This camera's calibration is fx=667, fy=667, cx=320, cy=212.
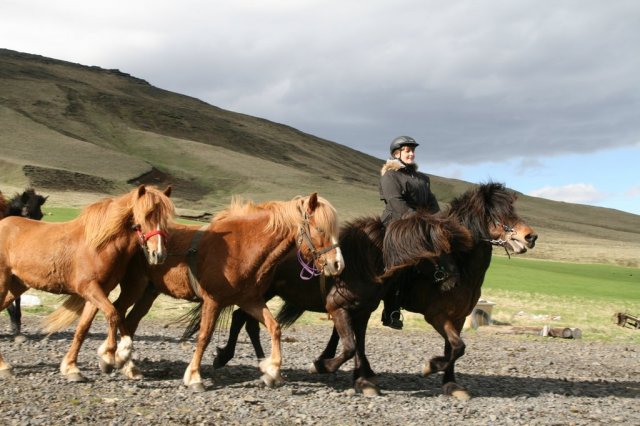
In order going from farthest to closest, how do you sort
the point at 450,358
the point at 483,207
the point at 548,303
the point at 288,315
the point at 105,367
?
the point at 548,303, the point at 288,315, the point at 483,207, the point at 450,358, the point at 105,367

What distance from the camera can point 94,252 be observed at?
806 cm

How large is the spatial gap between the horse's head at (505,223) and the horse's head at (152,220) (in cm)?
407

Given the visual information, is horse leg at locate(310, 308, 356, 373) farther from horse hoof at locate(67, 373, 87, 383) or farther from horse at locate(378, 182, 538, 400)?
horse hoof at locate(67, 373, 87, 383)

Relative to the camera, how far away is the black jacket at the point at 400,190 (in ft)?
28.9

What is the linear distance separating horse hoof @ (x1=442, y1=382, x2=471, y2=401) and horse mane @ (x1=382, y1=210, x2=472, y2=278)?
1.66 meters

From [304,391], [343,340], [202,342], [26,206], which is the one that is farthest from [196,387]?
[26,206]

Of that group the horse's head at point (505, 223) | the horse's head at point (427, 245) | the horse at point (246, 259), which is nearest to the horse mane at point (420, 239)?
the horse's head at point (427, 245)

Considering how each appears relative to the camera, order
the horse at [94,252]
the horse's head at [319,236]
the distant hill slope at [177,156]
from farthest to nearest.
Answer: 1. the distant hill slope at [177,156]
2. the horse at [94,252]
3. the horse's head at [319,236]

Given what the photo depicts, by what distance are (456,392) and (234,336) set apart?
3074mm

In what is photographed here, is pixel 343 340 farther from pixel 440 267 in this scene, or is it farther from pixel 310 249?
pixel 440 267

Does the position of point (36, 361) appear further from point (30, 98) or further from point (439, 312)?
point (30, 98)

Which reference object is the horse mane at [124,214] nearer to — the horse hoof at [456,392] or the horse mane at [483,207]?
the horse mane at [483,207]

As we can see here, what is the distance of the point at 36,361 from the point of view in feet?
30.5

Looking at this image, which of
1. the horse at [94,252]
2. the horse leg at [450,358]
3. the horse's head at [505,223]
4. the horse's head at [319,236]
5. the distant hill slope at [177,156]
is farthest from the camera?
the distant hill slope at [177,156]
